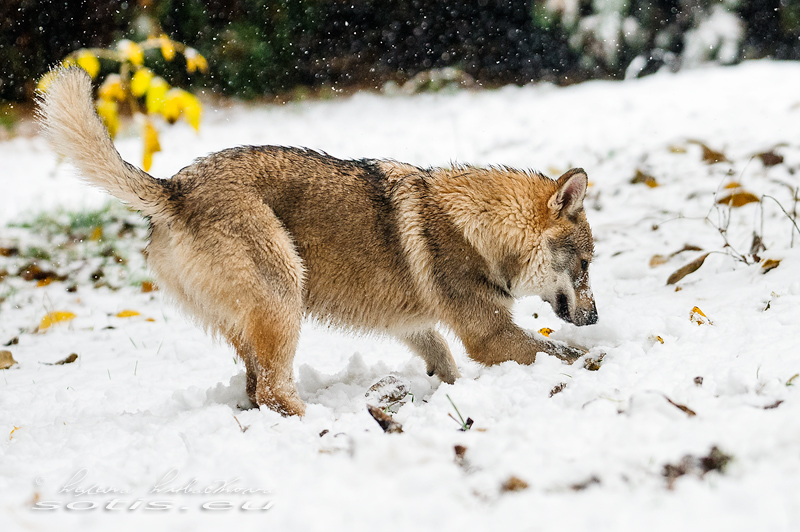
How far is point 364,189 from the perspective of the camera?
3.45 metres

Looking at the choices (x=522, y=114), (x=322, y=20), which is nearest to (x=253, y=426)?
(x=522, y=114)

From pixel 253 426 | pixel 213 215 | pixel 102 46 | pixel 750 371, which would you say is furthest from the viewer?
pixel 102 46

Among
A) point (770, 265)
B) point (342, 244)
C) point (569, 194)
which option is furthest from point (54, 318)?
point (770, 265)

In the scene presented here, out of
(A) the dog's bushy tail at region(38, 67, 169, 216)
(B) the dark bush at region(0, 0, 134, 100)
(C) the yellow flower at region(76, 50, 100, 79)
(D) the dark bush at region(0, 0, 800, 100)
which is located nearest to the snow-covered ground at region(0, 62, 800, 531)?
(A) the dog's bushy tail at region(38, 67, 169, 216)

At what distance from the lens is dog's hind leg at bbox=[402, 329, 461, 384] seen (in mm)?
3754

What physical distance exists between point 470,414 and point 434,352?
1.44 meters

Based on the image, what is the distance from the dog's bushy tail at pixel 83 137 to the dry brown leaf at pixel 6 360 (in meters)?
1.85

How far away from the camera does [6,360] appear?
404cm

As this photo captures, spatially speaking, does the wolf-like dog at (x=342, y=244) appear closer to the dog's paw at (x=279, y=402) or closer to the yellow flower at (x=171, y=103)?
the dog's paw at (x=279, y=402)

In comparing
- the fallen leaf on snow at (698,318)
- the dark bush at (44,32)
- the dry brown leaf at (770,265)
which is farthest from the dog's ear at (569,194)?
the dark bush at (44,32)

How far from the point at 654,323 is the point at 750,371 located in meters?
0.92

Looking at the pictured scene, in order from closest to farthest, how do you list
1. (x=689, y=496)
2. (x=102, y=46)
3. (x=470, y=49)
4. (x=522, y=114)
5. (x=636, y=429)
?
(x=689, y=496)
(x=636, y=429)
(x=522, y=114)
(x=102, y=46)
(x=470, y=49)

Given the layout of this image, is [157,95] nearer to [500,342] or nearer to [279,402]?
[279,402]

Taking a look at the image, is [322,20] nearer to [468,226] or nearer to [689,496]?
[468,226]
